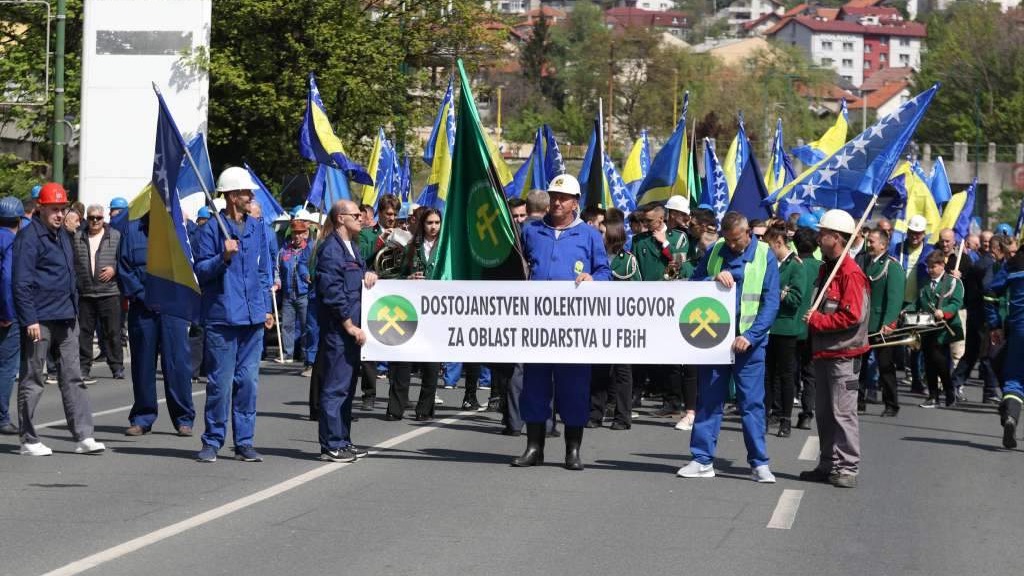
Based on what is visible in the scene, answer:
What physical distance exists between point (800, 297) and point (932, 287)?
4292 millimetres

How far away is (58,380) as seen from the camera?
39.8ft

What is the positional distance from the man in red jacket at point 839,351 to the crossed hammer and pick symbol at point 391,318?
9.60 feet

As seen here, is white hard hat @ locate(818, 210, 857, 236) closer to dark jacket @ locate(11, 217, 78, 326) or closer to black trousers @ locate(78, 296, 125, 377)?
dark jacket @ locate(11, 217, 78, 326)

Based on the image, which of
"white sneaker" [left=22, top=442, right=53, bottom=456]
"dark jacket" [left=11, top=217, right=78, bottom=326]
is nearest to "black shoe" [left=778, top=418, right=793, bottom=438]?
"dark jacket" [left=11, top=217, right=78, bottom=326]

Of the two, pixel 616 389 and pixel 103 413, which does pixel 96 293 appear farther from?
pixel 616 389

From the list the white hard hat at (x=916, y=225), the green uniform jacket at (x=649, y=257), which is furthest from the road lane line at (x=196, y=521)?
the white hard hat at (x=916, y=225)

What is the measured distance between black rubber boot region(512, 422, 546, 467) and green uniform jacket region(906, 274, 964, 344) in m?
8.02

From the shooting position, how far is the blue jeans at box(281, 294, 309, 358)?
21156 millimetres

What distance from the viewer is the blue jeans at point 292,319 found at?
69.4ft

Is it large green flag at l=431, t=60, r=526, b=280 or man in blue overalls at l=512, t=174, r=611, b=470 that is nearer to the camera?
man in blue overalls at l=512, t=174, r=611, b=470

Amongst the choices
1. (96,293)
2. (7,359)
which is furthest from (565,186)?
(96,293)

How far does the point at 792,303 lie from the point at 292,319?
863cm

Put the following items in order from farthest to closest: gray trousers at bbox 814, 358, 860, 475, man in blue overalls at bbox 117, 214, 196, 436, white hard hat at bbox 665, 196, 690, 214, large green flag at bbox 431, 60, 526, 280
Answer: white hard hat at bbox 665, 196, 690, 214, man in blue overalls at bbox 117, 214, 196, 436, large green flag at bbox 431, 60, 526, 280, gray trousers at bbox 814, 358, 860, 475

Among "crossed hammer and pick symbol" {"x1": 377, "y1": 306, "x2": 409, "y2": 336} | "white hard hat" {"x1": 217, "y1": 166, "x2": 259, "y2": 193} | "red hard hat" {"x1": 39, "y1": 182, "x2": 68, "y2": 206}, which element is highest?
"white hard hat" {"x1": 217, "y1": 166, "x2": 259, "y2": 193}
